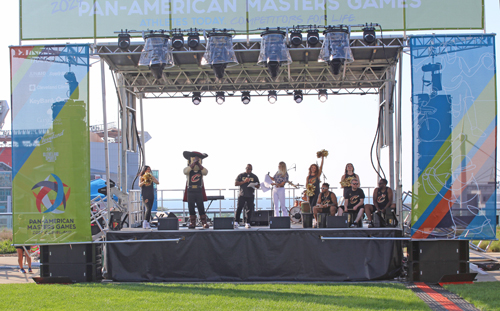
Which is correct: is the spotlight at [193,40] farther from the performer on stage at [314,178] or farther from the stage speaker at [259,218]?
the stage speaker at [259,218]

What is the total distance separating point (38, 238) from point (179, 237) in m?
2.43

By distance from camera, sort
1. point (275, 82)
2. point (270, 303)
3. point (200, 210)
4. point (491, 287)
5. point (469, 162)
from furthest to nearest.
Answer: point (275, 82) → point (200, 210) → point (469, 162) → point (491, 287) → point (270, 303)

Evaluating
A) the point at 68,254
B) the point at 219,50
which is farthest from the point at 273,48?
the point at 68,254

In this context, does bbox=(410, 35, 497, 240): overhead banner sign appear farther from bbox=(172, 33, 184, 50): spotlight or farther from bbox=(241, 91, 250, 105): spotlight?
bbox=(241, 91, 250, 105): spotlight

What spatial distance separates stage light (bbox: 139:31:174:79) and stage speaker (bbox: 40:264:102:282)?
3.76m

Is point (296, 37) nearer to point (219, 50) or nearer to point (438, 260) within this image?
point (219, 50)

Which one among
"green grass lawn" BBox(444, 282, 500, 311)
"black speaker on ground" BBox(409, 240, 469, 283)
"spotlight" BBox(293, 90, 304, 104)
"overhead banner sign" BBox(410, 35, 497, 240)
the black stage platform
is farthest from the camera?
"spotlight" BBox(293, 90, 304, 104)

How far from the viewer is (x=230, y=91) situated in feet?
37.6

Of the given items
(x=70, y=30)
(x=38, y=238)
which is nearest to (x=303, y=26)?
(x=70, y=30)

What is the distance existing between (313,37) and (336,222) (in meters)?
3.34

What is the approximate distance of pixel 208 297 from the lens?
6.61m

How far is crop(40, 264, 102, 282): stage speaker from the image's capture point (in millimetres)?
8133

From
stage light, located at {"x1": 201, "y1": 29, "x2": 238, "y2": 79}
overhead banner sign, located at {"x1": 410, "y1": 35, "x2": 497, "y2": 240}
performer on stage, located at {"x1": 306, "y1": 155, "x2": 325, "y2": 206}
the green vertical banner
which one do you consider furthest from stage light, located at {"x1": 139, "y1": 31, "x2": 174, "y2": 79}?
overhead banner sign, located at {"x1": 410, "y1": 35, "x2": 497, "y2": 240}

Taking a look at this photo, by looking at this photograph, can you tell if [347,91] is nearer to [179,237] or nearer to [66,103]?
[179,237]
